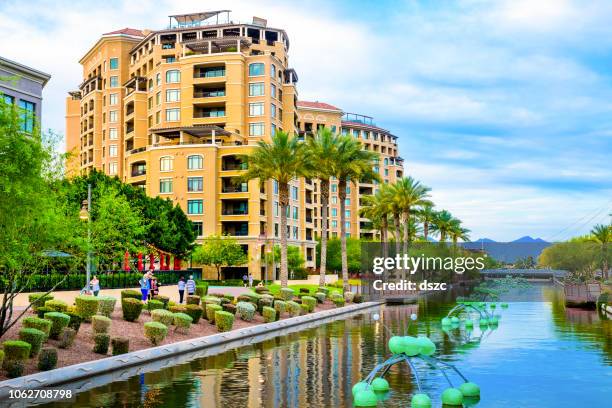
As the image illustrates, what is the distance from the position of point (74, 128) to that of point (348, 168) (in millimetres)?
98756

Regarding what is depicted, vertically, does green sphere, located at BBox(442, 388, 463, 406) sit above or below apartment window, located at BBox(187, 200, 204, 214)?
below

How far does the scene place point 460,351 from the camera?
104 ft

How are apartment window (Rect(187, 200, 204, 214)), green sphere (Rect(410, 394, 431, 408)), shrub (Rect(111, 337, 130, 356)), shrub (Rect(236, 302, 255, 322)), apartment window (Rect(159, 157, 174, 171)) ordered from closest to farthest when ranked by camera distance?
green sphere (Rect(410, 394, 431, 408)) → shrub (Rect(111, 337, 130, 356)) → shrub (Rect(236, 302, 255, 322)) → apartment window (Rect(187, 200, 204, 214)) → apartment window (Rect(159, 157, 174, 171))

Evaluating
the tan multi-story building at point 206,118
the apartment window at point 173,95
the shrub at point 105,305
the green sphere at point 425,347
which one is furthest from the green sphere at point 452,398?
the apartment window at point 173,95

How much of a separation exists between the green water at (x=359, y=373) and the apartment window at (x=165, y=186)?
217 ft

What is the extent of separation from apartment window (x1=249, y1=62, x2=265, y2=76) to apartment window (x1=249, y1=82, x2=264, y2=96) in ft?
4.70

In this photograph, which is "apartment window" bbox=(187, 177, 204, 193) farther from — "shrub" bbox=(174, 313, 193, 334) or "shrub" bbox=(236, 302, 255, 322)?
"shrub" bbox=(174, 313, 193, 334)

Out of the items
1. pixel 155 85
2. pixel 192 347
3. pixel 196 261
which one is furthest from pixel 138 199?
pixel 192 347

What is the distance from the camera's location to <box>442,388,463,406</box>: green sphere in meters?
18.6

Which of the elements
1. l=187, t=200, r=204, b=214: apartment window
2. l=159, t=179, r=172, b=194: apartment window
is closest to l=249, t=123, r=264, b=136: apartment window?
l=187, t=200, r=204, b=214: apartment window

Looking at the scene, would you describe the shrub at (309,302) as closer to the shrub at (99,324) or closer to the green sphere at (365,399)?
the shrub at (99,324)

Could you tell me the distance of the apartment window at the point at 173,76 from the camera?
10950 centimetres

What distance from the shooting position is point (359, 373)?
24.2 m

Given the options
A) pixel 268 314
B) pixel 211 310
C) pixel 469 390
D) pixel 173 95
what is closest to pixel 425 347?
pixel 469 390
